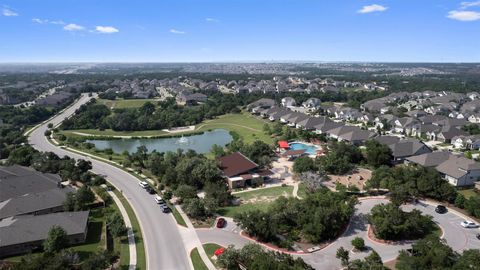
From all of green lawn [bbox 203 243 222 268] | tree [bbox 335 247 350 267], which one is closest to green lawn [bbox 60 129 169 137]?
green lawn [bbox 203 243 222 268]

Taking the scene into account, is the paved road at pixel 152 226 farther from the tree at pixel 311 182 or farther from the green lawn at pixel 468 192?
the green lawn at pixel 468 192

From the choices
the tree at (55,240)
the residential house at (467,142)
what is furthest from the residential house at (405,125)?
the tree at (55,240)

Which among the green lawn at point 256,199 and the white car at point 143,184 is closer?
the green lawn at point 256,199

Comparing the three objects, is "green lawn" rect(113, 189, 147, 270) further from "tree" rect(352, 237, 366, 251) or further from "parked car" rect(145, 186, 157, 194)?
"tree" rect(352, 237, 366, 251)

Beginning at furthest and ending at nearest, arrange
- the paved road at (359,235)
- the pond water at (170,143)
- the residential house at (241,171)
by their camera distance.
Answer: the pond water at (170,143)
the residential house at (241,171)
the paved road at (359,235)

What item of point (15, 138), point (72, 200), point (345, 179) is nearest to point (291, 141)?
point (345, 179)

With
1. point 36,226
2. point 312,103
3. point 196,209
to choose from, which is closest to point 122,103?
point 312,103

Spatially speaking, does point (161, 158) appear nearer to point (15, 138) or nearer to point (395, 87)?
point (15, 138)
